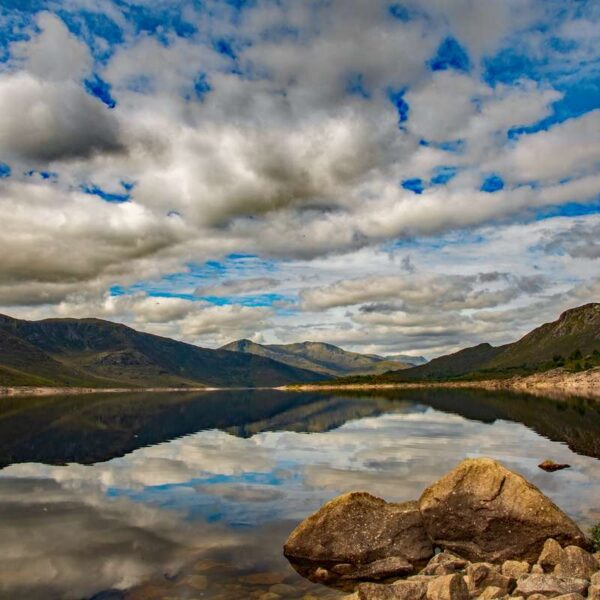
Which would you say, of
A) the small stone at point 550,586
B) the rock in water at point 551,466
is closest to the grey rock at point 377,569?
the small stone at point 550,586

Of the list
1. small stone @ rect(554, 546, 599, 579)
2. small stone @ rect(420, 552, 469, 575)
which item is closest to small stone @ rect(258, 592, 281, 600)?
small stone @ rect(420, 552, 469, 575)

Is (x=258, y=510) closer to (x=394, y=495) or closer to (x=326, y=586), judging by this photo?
(x=394, y=495)

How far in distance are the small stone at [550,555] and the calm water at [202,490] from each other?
11.3m

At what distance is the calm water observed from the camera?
30.5m

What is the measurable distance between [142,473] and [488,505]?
43.3 metres

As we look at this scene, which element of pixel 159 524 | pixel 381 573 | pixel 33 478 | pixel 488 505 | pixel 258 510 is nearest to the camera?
pixel 381 573

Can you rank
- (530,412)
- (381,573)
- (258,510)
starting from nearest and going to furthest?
1. (381,573)
2. (258,510)
3. (530,412)

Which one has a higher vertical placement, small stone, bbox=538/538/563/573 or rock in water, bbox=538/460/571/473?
small stone, bbox=538/538/563/573

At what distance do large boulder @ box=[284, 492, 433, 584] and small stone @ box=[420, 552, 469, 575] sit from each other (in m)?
1.86

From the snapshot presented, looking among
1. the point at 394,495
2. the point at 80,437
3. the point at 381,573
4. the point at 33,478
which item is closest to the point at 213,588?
the point at 381,573

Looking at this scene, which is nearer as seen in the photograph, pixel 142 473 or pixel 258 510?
pixel 258 510

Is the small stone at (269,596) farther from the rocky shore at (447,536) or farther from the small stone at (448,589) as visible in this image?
the small stone at (448,589)

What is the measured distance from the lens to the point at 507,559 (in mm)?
31922

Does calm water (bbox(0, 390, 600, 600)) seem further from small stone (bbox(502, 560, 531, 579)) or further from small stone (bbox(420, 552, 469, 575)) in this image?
small stone (bbox(502, 560, 531, 579))
